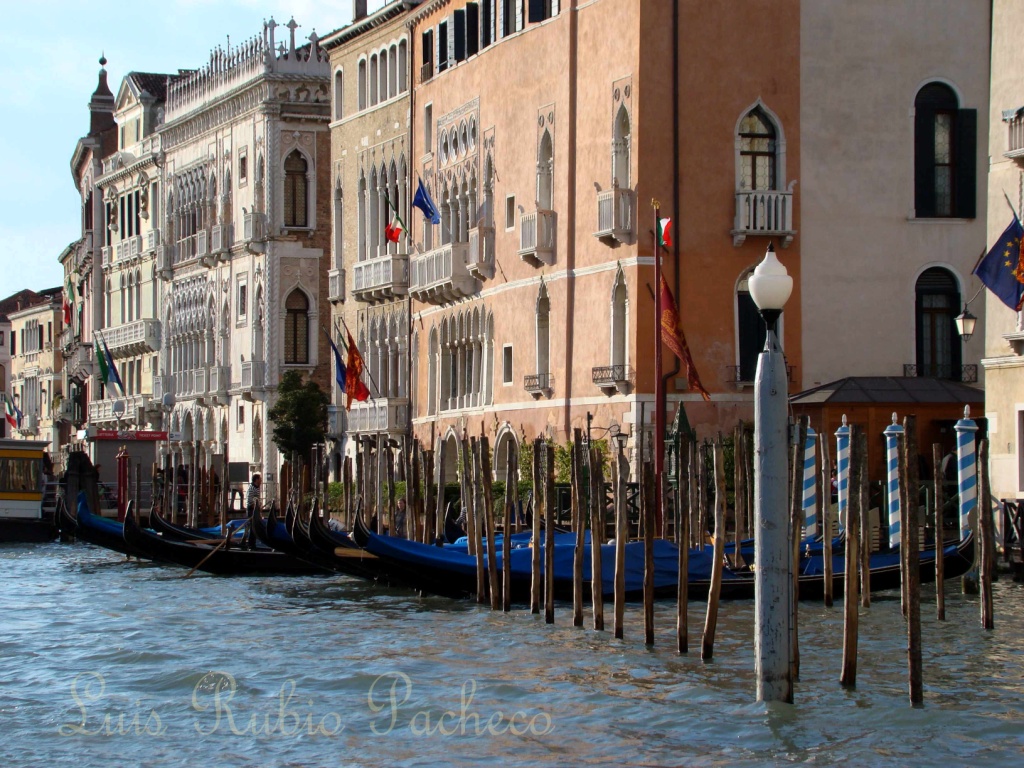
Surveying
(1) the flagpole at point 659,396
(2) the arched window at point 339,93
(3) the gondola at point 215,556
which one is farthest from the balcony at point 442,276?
(1) the flagpole at point 659,396

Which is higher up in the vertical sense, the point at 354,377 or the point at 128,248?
the point at 128,248

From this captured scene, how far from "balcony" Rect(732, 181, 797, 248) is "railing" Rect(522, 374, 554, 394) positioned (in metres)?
3.65

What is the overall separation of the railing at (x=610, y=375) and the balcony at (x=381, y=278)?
8834 millimetres

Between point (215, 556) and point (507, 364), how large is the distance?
5596 millimetres

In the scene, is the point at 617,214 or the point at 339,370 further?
the point at 339,370

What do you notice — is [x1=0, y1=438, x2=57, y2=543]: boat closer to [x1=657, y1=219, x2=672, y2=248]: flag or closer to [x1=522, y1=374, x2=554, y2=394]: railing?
[x1=522, y1=374, x2=554, y2=394]: railing

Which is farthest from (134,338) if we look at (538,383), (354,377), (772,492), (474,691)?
(772,492)

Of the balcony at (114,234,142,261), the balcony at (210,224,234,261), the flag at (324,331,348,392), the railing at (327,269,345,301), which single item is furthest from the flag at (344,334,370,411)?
the balcony at (114,234,142,261)

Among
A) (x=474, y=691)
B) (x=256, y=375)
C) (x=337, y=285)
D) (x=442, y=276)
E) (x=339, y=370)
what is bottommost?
(x=474, y=691)

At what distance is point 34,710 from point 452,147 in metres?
18.8

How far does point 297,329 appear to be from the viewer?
41.2m

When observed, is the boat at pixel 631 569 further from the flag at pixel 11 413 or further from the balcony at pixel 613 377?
the flag at pixel 11 413

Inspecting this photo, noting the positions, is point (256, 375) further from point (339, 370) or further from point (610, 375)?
point (610, 375)

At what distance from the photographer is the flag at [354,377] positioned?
34125mm
